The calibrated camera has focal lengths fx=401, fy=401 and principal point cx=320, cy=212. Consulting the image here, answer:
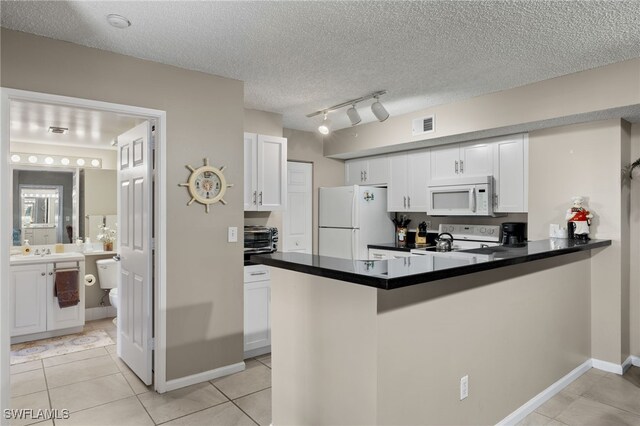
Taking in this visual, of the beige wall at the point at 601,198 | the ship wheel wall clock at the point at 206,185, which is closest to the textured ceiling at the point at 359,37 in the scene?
the beige wall at the point at 601,198

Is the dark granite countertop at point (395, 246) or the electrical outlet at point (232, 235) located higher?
the electrical outlet at point (232, 235)

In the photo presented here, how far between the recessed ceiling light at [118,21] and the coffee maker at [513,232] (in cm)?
360

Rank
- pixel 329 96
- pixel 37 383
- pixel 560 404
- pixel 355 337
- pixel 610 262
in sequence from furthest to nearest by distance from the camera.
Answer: pixel 329 96, pixel 610 262, pixel 37 383, pixel 560 404, pixel 355 337

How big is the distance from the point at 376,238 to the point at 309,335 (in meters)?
3.18

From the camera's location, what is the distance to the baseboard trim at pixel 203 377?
2984mm

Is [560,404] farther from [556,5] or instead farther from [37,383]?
[37,383]

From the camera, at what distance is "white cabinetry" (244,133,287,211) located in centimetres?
395

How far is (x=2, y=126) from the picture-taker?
2.32m

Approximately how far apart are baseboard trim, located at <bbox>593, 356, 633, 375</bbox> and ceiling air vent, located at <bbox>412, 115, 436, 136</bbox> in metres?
2.56

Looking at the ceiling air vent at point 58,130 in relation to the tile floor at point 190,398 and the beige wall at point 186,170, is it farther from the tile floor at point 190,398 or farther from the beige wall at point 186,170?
the tile floor at point 190,398

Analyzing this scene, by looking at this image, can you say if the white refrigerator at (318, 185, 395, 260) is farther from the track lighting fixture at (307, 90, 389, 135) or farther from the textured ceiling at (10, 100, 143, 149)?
the textured ceiling at (10, 100, 143, 149)

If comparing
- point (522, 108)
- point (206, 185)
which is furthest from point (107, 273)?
point (522, 108)

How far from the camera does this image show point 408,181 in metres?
4.86

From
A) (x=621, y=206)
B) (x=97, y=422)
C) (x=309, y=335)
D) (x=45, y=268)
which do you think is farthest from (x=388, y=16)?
(x=45, y=268)
